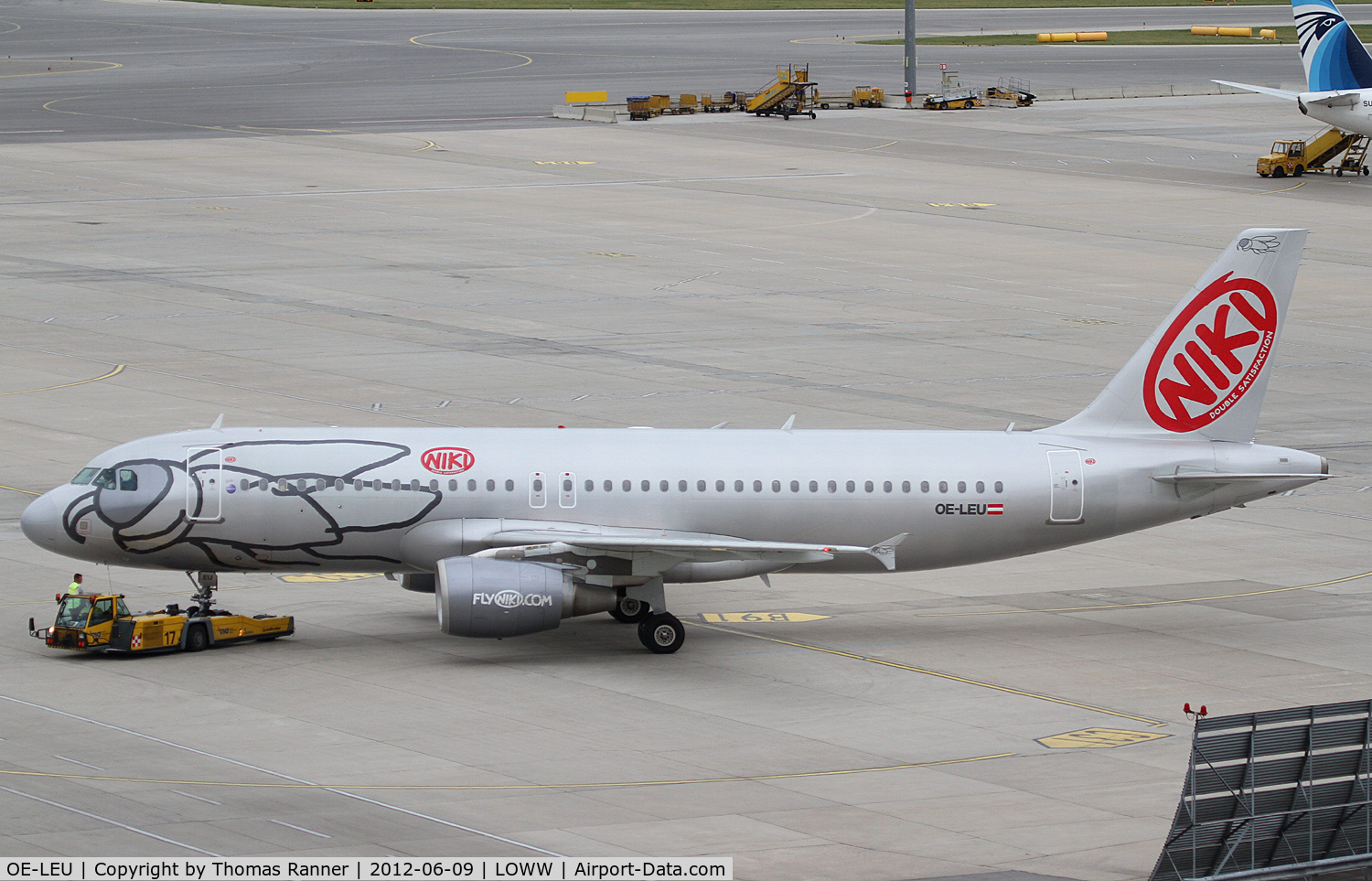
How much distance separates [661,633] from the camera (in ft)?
117

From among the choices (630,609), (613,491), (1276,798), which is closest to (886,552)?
(630,609)

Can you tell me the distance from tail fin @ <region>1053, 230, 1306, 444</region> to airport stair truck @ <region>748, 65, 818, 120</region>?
99235 millimetres

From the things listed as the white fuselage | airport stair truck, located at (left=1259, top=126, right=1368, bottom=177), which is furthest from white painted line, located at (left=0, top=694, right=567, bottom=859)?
airport stair truck, located at (left=1259, top=126, right=1368, bottom=177)

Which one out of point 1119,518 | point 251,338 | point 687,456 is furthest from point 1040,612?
point 251,338

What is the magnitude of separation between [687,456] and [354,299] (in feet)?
131

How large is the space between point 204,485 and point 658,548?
8.86 metres

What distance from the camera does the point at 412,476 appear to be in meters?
35.9

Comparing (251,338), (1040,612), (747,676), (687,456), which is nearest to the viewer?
(747,676)

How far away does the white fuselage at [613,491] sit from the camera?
117ft

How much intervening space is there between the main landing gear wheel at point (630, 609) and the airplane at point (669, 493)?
38 mm

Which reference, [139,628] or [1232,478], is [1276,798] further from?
[139,628]

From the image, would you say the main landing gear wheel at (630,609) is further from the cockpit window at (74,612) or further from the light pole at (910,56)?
the light pole at (910,56)

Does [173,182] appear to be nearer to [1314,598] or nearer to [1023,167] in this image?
[1023,167]

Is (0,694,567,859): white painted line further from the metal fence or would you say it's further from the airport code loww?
the metal fence
